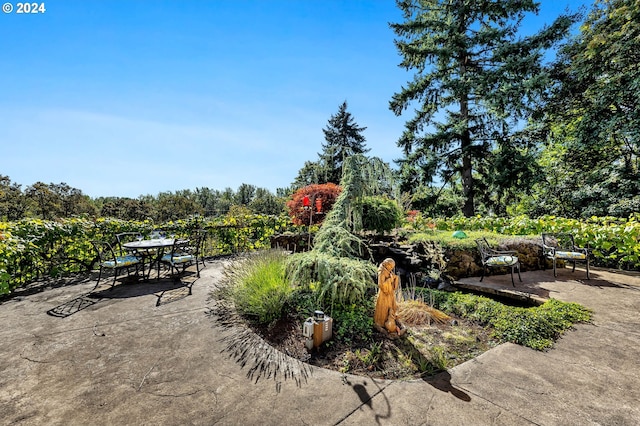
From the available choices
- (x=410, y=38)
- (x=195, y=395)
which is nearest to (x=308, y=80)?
(x=195, y=395)

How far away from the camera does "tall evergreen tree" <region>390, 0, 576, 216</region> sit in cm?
1110

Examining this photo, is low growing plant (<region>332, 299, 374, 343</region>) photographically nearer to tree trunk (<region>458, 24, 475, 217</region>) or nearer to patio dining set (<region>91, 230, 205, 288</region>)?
patio dining set (<region>91, 230, 205, 288</region>)

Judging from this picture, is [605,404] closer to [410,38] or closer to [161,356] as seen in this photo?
[161,356]

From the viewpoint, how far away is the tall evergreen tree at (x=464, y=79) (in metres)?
11.1

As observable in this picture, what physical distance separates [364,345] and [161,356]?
2062mm

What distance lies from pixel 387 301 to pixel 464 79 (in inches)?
502

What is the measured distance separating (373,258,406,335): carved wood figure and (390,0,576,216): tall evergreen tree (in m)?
11.4

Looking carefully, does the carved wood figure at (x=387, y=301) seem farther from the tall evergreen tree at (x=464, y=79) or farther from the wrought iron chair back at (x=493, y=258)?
the tall evergreen tree at (x=464, y=79)

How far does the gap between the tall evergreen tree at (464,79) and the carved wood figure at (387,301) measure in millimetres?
11448

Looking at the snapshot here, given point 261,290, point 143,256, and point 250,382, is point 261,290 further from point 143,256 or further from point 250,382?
point 143,256

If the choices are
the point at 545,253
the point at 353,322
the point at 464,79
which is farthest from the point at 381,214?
the point at 464,79

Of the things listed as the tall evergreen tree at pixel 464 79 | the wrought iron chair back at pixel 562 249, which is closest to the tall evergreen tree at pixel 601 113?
the tall evergreen tree at pixel 464 79

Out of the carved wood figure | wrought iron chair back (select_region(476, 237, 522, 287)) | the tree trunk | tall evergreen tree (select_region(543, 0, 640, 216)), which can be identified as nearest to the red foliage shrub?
wrought iron chair back (select_region(476, 237, 522, 287))

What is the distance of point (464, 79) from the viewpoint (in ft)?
39.2
